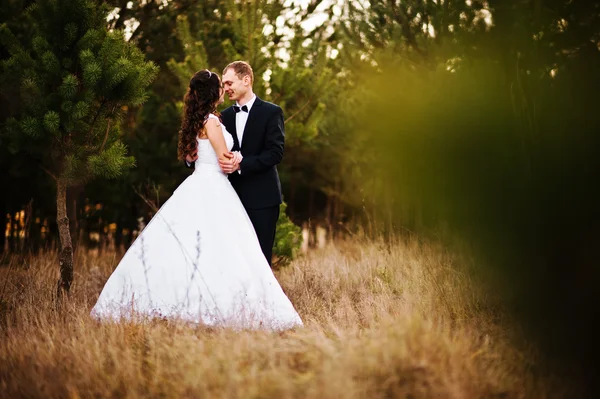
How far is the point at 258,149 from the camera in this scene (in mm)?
4785

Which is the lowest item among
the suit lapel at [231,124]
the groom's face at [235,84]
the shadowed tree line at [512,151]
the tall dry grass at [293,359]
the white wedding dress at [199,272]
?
the tall dry grass at [293,359]

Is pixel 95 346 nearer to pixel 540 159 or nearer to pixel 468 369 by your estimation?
pixel 468 369

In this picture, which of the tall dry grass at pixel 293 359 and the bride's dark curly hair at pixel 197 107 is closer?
the tall dry grass at pixel 293 359

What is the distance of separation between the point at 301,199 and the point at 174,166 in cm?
447

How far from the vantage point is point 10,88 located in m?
5.09

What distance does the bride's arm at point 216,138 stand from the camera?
14.5 ft

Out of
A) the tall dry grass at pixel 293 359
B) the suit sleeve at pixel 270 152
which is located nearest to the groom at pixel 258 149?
the suit sleeve at pixel 270 152

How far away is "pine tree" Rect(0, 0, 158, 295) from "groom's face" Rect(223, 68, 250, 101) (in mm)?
746

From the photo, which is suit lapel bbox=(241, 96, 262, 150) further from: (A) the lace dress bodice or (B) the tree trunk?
(B) the tree trunk

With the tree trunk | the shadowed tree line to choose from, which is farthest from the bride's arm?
the shadowed tree line

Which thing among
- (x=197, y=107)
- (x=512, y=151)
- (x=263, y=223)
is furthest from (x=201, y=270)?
(x=512, y=151)

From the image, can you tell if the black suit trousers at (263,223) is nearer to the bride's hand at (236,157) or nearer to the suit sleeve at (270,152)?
the suit sleeve at (270,152)

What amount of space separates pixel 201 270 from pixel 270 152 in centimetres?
109

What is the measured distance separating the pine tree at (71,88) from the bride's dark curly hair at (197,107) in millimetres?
639
